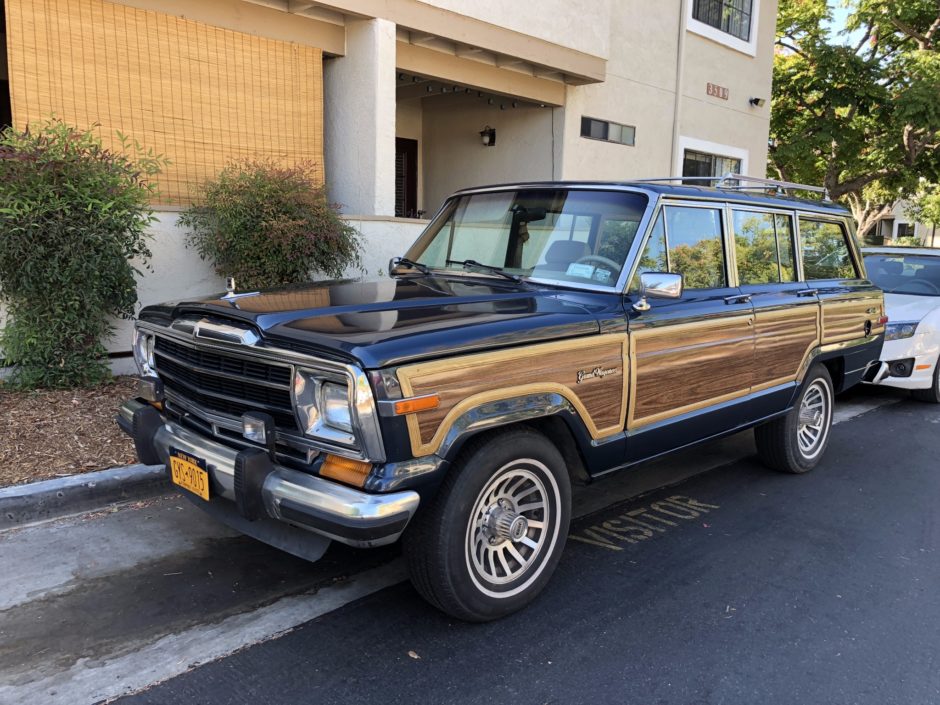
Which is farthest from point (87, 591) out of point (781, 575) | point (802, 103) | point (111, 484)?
point (802, 103)

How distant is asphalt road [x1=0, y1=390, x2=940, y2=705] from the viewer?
2.87 metres

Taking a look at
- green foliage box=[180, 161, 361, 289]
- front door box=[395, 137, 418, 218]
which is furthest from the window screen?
green foliage box=[180, 161, 361, 289]

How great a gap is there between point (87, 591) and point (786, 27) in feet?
72.8

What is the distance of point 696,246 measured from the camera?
4367 millimetres

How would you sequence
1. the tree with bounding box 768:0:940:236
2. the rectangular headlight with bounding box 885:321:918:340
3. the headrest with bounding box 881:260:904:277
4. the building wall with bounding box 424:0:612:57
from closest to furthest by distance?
the rectangular headlight with bounding box 885:321:918:340 < the headrest with bounding box 881:260:904:277 < the building wall with bounding box 424:0:612:57 < the tree with bounding box 768:0:940:236

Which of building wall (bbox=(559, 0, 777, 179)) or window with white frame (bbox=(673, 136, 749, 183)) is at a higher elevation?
building wall (bbox=(559, 0, 777, 179))

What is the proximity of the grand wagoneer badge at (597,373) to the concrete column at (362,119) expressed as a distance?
18.3ft

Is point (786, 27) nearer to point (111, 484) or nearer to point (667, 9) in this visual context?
point (667, 9)

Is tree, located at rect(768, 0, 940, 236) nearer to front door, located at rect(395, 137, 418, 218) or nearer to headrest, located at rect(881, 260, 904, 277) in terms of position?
headrest, located at rect(881, 260, 904, 277)

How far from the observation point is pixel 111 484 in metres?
4.55

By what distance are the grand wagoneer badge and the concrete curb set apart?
2421 millimetres

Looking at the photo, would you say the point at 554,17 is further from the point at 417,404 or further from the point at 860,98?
the point at 860,98

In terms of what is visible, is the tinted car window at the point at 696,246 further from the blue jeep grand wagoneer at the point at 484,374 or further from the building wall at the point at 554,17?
the building wall at the point at 554,17

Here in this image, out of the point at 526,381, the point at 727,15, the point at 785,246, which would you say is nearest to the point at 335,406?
the point at 526,381
